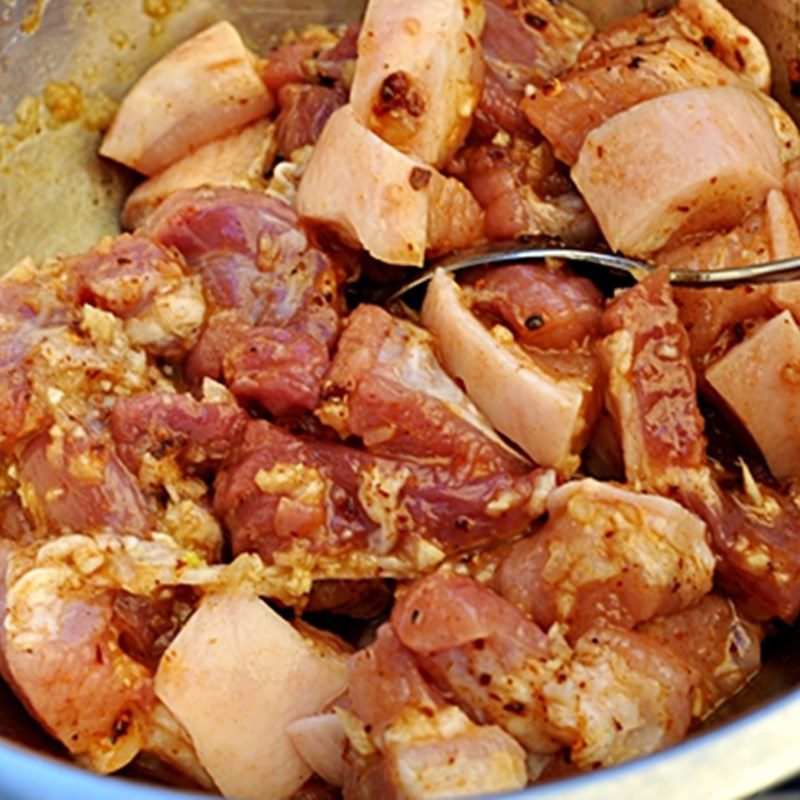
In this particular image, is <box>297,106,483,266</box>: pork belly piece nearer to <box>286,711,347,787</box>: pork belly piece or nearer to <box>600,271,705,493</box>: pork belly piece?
<box>600,271,705,493</box>: pork belly piece

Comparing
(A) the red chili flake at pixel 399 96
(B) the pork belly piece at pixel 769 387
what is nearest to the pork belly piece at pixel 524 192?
(A) the red chili flake at pixel 399 96

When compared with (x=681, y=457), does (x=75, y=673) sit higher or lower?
lower

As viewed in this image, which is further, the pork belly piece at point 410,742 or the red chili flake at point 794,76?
the red chili flake at point 794,76

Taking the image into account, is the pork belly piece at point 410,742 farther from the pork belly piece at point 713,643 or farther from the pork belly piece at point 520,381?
the pork belly piece at point 520,381

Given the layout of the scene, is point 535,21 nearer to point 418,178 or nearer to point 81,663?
point 418,178

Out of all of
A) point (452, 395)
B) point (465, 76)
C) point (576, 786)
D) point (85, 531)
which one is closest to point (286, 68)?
point (465, 76)

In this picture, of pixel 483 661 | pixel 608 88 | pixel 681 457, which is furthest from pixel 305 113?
pixel 483 661

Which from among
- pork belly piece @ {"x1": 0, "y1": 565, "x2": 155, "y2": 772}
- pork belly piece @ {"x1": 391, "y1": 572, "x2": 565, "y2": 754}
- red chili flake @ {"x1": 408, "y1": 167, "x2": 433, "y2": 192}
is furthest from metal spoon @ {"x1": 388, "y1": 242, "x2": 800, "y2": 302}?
pork belly piece @ {"x1": 0, "y1": 565, "x2": 155, "y2": 772}
